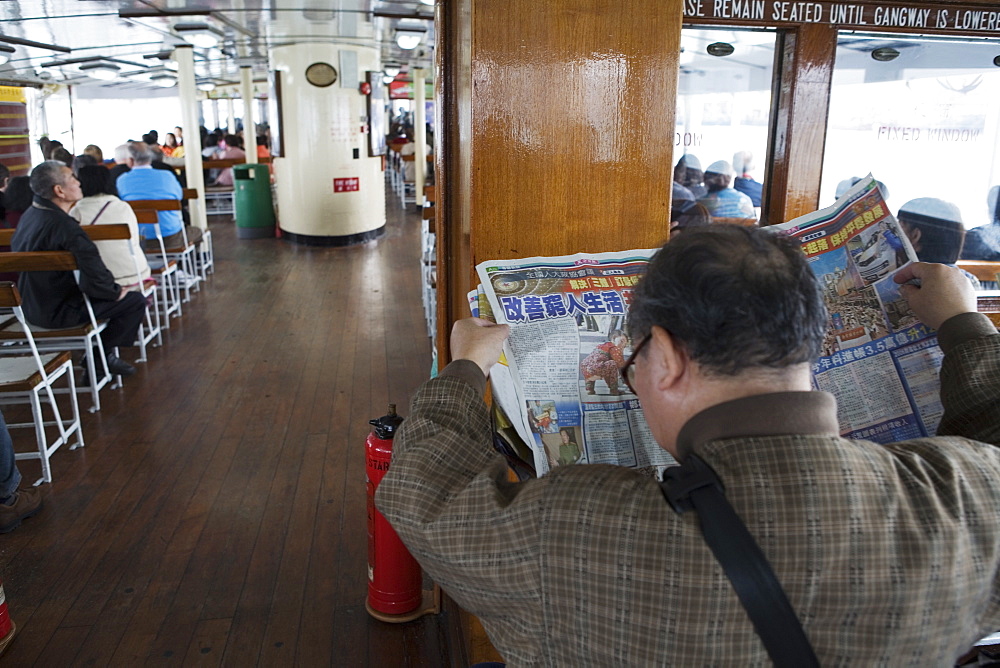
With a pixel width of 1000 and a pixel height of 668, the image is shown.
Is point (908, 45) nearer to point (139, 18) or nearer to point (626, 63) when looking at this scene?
point (626, 63)

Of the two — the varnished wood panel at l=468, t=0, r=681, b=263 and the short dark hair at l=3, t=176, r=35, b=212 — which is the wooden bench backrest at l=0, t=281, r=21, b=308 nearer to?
the varnished wood panel at l=468, t=0, r=681, b=263

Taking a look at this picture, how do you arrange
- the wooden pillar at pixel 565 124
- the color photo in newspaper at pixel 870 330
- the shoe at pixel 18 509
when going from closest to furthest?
the color photo in newspaper at pixel 870 330 < the wooden pillar at pixel 565 124 < the shoe at pixel 18 509

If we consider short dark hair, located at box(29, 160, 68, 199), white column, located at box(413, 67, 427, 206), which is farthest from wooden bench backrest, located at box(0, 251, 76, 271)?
white column, located at box(413, 67, 427, 206)

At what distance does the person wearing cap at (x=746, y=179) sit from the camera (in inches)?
94.3

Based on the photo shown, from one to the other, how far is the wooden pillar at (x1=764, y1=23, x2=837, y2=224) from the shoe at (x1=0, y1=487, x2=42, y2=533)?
2.88m

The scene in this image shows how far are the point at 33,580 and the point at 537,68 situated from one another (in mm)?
2364

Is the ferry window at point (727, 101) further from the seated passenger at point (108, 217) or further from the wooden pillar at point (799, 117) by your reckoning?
the seated passenger at point (108, 217)

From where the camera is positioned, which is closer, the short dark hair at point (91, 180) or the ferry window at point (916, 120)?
the ferry window at point (916, 120)

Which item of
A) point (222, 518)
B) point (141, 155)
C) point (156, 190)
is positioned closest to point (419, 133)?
point (141, 155)

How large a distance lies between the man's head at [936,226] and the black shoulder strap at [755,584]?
6.72 ft

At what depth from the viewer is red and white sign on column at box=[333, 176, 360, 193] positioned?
A: 8742 millimetres

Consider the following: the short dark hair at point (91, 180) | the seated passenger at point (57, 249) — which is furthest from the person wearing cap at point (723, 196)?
the short dark hair at point (91, 180)

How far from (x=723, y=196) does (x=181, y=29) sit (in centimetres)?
629

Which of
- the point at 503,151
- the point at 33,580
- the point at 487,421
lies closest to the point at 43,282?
the point at 33,580
